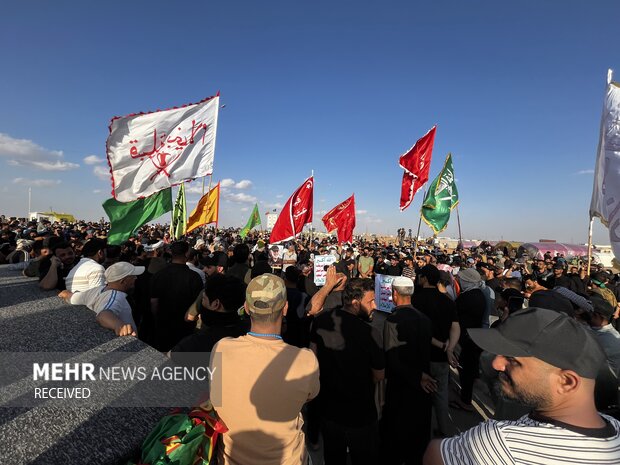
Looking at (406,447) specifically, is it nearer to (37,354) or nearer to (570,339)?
(570,339)

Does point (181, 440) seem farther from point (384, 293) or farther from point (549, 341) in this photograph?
point (384, 293)

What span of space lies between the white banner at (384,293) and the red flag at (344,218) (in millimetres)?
5075

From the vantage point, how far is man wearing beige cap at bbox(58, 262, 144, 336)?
102 inches

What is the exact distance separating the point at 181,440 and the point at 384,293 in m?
6.29

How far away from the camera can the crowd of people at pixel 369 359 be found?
1165mm

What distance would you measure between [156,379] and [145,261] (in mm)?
5828

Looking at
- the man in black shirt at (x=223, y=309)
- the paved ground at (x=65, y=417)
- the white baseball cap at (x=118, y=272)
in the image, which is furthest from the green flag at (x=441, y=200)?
the paved ground at (x=65, y=417)

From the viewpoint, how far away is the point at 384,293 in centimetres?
704

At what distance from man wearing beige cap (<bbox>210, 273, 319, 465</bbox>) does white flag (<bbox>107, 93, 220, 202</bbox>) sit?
13.2 feet

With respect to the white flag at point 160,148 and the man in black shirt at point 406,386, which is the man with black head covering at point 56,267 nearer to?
the white flag at point 160,148

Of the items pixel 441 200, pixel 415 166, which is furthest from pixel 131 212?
pixel 441 200

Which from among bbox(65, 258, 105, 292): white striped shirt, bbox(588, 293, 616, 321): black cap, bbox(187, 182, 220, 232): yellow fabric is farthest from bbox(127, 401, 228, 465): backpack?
bbox(187, 182, 220, 232): yellow fabric

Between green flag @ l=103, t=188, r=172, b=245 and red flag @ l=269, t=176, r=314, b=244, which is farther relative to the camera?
red flag @ l=269, t=176, r=314, b=244

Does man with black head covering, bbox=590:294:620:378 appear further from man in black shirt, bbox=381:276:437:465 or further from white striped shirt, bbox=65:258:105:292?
white striped shirt, bbox=65:258:105:292
